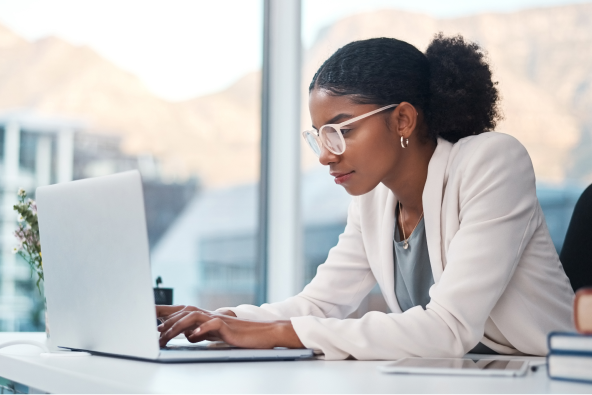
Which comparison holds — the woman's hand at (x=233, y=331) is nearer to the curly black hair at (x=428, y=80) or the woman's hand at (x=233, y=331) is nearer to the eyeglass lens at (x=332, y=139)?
the eyeglass lens at (x=332, y=139)

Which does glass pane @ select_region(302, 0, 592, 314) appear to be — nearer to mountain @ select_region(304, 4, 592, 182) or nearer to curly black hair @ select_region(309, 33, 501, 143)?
mountain @ select_region(304, 4, 592, 182)

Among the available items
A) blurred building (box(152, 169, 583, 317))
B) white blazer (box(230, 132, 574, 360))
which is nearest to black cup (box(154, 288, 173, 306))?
white blazer (box(230, 132, 574, 360))

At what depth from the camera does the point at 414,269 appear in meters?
1.60

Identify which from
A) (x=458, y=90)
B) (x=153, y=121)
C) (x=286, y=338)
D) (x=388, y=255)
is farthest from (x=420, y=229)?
(x=153, y=121)

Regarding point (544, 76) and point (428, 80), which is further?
point (544, 76)

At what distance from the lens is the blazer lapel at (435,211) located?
1.41 metres

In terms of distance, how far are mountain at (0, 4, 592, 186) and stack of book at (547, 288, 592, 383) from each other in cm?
203

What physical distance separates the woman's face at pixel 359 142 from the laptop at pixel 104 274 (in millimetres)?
560

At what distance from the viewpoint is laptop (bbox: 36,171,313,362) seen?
93 centimetres

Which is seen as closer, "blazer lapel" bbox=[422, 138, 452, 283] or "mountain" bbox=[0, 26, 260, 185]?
"blazer lapel" bbox=[422, 138, 452, 283]

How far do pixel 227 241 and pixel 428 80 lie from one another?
1906mm

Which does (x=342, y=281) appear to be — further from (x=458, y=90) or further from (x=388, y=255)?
(x=458, y=90)

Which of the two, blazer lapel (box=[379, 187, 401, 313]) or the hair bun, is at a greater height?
the hair bun

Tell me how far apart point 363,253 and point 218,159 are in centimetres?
163
